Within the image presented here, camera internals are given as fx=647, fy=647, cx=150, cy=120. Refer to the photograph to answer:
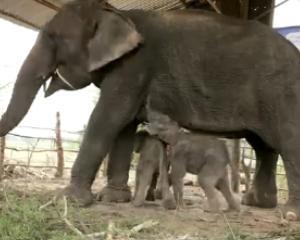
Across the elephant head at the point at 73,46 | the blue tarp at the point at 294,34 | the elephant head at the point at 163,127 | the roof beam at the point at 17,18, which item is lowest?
the elephant head at the point at 163,127

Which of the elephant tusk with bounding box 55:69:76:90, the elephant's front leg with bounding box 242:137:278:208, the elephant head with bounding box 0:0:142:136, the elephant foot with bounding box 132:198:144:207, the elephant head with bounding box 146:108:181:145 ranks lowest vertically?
the elephant foot with bounding box 132:198:144:207

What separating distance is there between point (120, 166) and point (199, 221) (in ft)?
5.57

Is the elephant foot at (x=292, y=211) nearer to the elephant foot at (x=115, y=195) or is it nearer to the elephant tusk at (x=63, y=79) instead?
the elephant foot at (x=115, y=195)

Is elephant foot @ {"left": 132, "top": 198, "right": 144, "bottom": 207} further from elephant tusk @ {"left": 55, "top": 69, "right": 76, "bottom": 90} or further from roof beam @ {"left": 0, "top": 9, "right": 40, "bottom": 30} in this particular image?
roof beam @ {"left": 0, "top": 9, "right": 40, "bottom": 30}

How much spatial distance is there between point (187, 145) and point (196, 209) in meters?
0.62

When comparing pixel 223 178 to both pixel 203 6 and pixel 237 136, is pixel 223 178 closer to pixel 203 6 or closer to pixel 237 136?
pixel 237 136

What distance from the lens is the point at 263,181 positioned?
6.82 m

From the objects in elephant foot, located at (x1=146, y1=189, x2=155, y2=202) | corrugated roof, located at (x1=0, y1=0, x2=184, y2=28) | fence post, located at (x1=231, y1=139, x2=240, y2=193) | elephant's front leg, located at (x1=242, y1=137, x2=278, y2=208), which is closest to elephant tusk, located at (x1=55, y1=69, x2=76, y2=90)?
elephant foot, located at (x1=146, y1=189, x2=155, y2=202)

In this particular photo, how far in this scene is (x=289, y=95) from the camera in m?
5.83

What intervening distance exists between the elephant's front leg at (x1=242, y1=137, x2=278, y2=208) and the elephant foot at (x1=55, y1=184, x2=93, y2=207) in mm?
1864

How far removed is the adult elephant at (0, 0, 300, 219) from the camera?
5914 millimetres

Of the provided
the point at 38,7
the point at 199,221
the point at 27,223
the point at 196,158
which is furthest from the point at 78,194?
the point at 38,7

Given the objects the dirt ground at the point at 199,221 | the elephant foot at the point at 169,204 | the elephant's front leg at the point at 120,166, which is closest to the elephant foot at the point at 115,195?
the elephant's front leg at the point at 120,166

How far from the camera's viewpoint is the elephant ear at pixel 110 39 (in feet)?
19.9
